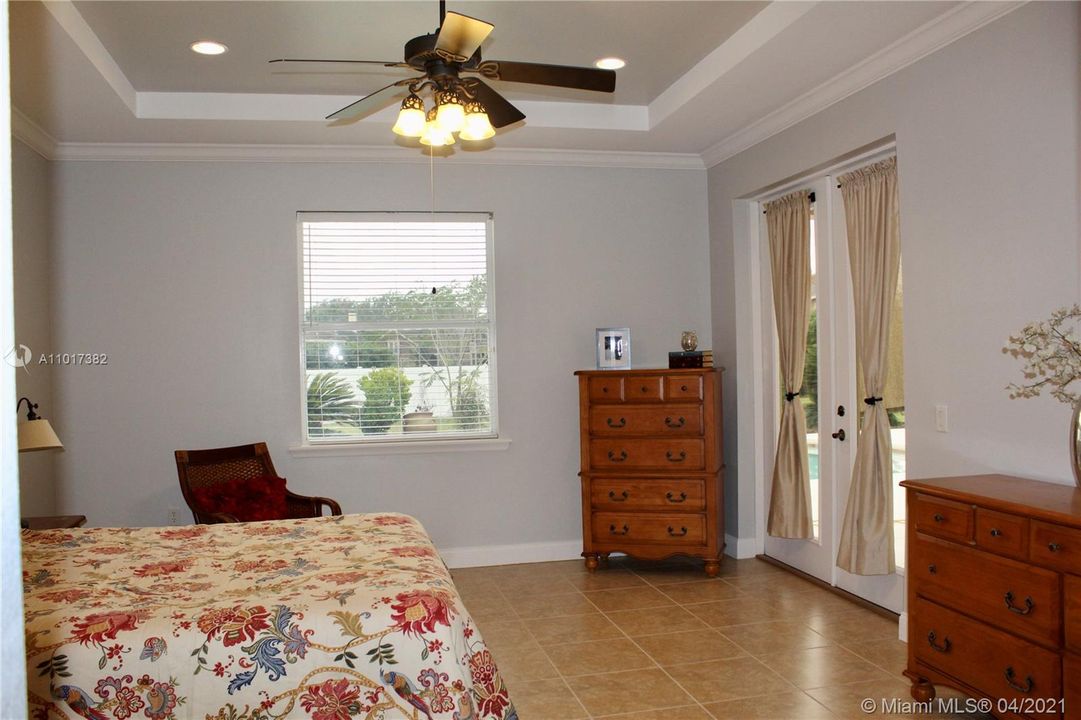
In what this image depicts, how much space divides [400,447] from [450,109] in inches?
116

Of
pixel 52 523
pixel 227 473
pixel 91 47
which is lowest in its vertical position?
pixel 52 523

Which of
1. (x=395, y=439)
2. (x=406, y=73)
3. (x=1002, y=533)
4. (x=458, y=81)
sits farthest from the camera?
(x=395, y=439)

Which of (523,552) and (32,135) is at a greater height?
(32,135)

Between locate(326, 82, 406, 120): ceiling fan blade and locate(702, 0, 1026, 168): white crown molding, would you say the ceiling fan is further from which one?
locate(702, 0, 1026, 168): white crown molding

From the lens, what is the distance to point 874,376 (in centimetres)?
430

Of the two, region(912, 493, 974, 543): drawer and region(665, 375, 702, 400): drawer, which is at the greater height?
region(665, 375, 702, 400): drawer

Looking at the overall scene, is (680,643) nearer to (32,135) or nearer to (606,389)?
(606,389)

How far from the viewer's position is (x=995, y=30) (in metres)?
3.32

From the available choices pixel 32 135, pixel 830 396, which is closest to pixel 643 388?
pixel 830 396

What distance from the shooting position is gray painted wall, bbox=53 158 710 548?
5.17m

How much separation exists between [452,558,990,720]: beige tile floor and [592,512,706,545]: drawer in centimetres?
22

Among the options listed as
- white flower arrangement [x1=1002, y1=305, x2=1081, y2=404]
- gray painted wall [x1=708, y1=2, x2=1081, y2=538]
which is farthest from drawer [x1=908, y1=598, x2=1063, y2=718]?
white flower arrangement [x1=1002, y1=305, x2=1081, y2=404]

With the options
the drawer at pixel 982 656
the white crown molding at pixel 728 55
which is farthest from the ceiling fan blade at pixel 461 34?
the drawer at pixel 982 656

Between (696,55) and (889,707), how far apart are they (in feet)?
10.3
